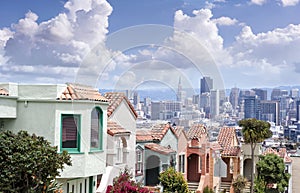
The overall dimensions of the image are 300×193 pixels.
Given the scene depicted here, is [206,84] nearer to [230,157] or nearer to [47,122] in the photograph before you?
[47,122]

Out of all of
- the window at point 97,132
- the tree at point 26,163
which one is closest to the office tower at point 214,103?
the window at point 97,132

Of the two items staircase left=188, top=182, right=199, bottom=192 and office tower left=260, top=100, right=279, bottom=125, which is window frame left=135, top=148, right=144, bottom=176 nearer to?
staircase left=188, top=182, right=199, bottom=192

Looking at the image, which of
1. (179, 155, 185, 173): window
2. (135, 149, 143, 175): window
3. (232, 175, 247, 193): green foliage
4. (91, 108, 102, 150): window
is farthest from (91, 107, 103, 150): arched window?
(232, 175, 247, 193): green foliage

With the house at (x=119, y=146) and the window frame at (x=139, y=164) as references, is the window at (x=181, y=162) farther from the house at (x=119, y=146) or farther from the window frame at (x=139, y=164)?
the house at (x=119, y=146)

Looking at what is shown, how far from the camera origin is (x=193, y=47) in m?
7.30

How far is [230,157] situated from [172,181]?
12.1 metres

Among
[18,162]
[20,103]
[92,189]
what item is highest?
[20,103]

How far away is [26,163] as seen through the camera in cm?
1195

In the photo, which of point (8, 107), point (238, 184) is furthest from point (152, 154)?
point (238, 184)

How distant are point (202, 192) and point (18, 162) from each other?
15.8 meters

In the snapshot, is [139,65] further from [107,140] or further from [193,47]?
[107,140]

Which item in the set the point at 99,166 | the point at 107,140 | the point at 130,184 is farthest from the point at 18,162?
the point at 130,184

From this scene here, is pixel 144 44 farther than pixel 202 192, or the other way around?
pixel 202 192

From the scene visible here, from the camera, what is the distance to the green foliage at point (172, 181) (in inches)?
799
